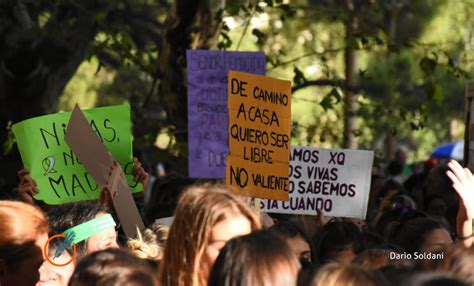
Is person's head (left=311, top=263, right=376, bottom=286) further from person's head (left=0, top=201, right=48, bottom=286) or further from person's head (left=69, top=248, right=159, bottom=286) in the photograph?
person's head (left=0, top=201, right=48, bottom=286)

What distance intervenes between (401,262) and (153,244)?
4.10 feet

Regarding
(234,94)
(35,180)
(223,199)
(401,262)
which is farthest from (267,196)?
(223,199)

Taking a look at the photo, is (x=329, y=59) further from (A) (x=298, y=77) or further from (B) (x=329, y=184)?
(B) (x=329, y=184)

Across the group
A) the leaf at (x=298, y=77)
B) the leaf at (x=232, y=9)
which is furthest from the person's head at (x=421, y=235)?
the leaf at (x=298, y=77)

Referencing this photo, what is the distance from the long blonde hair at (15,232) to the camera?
511 centimetres

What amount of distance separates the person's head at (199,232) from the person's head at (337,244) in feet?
5.76

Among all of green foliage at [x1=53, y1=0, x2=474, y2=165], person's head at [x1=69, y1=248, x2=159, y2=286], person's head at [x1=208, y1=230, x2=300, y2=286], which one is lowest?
green foliage at [x1=53, y1=0, x2=474, y2=165]

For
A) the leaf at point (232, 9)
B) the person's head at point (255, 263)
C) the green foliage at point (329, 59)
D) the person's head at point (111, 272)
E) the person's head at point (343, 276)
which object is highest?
the leaf at point (232, 9)

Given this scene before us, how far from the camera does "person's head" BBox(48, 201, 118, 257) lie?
214 inches

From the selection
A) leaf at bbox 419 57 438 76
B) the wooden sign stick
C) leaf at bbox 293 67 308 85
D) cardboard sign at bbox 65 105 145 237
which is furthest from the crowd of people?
leaf at bbox 293 67 308 85

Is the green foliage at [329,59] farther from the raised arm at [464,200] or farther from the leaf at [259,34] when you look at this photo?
the raised arm at [464,200]

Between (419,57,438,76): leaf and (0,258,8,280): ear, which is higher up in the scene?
(419,57,438,76): leaf

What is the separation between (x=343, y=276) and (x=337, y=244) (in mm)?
2311

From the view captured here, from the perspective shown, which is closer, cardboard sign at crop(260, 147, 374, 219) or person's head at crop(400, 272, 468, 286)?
person's head at crop(400, 272, 468, 286)
